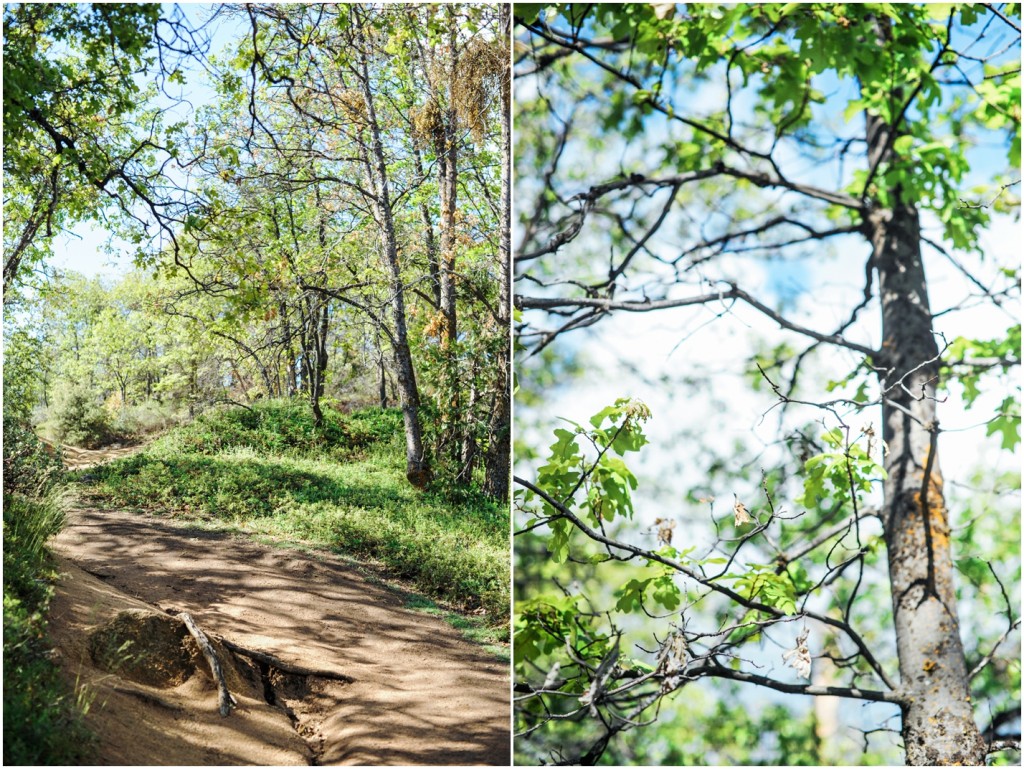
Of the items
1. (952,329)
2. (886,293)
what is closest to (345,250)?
(886,293)

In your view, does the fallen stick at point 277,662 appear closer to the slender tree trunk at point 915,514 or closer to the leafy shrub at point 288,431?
the leafy shrub at point 288,431

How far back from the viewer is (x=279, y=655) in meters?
2.05

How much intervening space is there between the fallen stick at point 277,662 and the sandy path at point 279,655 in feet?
0.05

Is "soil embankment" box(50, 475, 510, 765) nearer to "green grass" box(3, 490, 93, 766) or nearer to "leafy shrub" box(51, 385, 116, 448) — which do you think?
"green grass" box(3, 490, 93, 766)

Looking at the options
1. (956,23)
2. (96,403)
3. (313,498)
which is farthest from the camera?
(956,23)

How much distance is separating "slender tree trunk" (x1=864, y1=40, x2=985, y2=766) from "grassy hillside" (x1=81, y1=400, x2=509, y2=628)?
3.88 feet

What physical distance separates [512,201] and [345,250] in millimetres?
557

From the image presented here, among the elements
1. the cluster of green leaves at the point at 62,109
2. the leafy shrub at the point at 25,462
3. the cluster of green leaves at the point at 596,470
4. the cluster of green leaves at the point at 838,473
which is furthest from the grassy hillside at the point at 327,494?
the cluster of green leaves at the point at 838,473

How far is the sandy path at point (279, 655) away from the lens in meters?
1.88

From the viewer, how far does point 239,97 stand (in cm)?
231

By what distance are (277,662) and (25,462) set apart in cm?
90

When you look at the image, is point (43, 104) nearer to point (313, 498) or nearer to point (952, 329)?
point (313, 498)

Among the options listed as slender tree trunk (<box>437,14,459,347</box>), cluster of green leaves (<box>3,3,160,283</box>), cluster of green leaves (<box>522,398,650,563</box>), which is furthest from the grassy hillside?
cluster of green leaves (<box>3,3,160,283</box>)

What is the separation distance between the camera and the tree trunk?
2.38 metres
